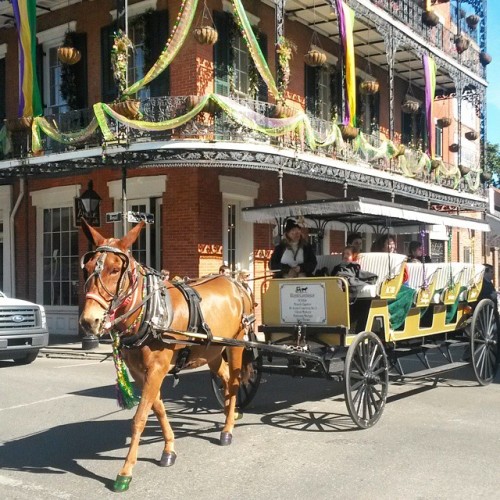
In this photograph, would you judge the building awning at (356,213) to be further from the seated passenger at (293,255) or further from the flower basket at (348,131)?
the flower basket at (348,131)

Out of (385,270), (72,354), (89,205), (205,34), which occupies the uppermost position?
(205,34)

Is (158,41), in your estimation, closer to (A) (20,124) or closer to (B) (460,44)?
(A) (20,124)

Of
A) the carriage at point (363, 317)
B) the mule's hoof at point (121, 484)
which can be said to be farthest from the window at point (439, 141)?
the mule's hoof at point (121, 484)

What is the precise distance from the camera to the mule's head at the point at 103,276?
15.5 feet

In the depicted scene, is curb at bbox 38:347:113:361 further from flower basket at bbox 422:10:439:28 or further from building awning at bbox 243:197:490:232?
flower basket at bbox 422:10:439:28

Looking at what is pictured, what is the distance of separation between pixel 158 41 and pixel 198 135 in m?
3.41

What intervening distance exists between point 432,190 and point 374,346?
13.2 meters

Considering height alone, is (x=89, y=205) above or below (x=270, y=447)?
above

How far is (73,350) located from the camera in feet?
46.0

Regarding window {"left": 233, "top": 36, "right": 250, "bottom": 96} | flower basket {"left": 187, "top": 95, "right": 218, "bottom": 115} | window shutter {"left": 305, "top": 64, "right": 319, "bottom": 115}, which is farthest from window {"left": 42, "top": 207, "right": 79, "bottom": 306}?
window shutter {"left": 305, "top": 64, "right": 319, "bottom": 115}

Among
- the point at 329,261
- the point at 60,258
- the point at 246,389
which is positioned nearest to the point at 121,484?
the point at 246,389

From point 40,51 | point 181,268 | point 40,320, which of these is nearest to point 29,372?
point 40,320

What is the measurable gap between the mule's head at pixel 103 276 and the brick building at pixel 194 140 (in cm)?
525

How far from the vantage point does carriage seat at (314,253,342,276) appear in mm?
8469
